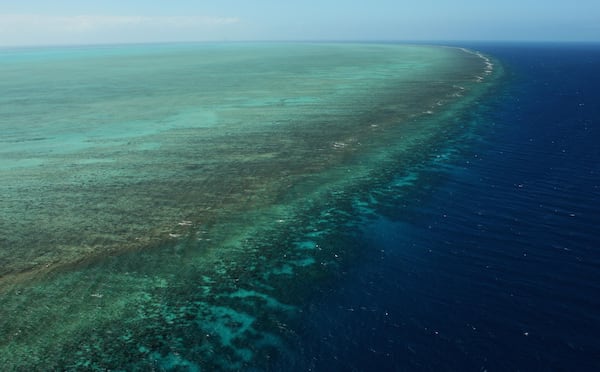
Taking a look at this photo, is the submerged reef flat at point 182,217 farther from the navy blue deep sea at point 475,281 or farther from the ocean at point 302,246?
the navy blue deep sea at point 475,281

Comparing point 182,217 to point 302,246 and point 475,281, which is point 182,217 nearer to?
point 302,246

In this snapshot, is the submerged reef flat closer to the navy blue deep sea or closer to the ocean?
the ocean

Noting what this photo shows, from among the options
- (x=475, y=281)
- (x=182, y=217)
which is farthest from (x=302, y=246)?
(x=475, y=281)

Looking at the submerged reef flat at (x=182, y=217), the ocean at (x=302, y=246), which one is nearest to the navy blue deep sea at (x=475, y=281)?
the ocean at (x=302, y=246)

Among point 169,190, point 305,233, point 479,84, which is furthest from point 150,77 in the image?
point 305,233

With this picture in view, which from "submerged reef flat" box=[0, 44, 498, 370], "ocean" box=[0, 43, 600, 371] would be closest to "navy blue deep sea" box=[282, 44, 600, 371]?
"ocean" box=[0, 43, 600, 371]

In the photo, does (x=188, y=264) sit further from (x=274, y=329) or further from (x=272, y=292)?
(x=274, y=329)
